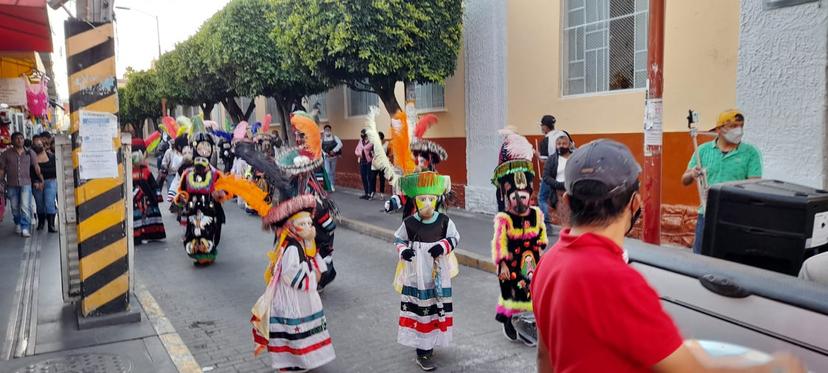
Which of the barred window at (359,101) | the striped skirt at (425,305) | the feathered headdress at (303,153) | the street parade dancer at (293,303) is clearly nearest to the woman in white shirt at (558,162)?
the feathered headdress at (303,153)

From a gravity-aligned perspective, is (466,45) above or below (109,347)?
above

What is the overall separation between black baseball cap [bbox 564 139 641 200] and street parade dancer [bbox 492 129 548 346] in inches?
127

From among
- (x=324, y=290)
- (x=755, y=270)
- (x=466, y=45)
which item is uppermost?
(x=466, y=45)

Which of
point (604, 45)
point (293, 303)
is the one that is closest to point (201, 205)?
point (293, 303)

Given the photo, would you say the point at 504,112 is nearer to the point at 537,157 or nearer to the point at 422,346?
the point at 537,157

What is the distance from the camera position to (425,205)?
506 cm

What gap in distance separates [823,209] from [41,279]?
327 inches

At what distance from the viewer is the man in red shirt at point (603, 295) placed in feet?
5.40

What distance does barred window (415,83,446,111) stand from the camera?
44.8 ft

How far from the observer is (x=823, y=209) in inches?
135

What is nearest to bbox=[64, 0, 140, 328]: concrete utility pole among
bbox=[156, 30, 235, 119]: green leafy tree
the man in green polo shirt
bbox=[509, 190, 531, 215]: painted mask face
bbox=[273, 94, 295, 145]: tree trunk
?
bbox=[509, 190, 531, 215]: painted mask face

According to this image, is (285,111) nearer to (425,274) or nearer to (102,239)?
(102,239)

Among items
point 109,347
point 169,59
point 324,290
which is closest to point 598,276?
point 109,347

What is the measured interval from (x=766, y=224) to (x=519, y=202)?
1999 millimetres
